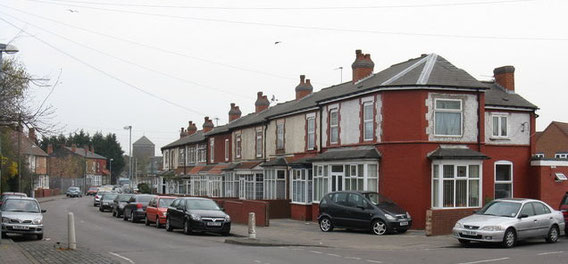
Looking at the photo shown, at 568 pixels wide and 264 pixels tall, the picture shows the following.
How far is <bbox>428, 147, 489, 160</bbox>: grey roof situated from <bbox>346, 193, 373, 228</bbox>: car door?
11.7 ft

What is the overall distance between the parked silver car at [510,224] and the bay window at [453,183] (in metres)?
4.48

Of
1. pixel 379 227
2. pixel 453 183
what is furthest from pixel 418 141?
pixel 379 227

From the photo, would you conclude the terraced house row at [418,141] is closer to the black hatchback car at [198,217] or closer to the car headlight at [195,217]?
the black hatchback car at [198,217]

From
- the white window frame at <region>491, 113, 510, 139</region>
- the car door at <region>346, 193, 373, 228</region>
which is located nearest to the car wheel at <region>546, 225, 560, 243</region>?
the car door at <region>346, 193, 373, 228</region>

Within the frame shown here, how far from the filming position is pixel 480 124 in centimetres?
2602

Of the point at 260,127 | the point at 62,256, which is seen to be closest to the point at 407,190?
the point at 62,256

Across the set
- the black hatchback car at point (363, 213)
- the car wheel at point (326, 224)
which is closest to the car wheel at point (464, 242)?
the black hatchback car at point (363, 213)

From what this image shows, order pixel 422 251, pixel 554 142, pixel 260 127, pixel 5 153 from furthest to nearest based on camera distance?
pixel 554 142
pixel 5 153
pixel 260 127
pixel 422 251

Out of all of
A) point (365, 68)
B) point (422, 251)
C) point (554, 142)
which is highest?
point (365, 68)

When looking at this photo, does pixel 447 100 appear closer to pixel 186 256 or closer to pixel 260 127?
pixel 186 256

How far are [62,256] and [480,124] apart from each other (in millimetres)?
17912

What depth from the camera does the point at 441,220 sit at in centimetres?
Result: 2250

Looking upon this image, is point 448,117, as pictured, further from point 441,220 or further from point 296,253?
point 296,253

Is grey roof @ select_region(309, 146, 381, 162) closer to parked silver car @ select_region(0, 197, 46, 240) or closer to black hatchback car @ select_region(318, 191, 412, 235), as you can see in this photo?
black hatchback car @ select_region(318, 191, 412, 235)
